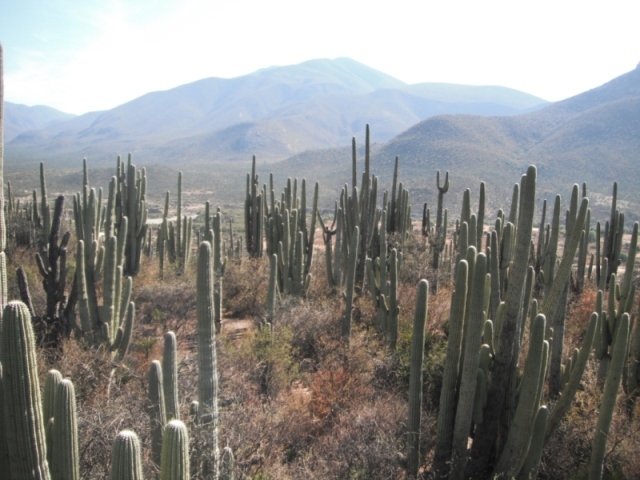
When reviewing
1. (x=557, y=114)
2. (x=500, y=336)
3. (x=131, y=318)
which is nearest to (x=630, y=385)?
(x=500, y=336)

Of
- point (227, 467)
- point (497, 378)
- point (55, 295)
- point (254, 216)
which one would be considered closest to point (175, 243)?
point (254, 216)

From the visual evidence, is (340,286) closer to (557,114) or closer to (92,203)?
(92,203)

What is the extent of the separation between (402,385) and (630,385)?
303 cm

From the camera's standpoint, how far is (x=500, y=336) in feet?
16.8

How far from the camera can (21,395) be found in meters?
2.66

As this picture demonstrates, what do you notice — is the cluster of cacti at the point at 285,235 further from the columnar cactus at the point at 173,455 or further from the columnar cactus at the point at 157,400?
the columnar cactus at the point at 173,455

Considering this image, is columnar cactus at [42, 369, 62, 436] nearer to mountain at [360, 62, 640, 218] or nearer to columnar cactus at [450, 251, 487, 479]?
columnar cactus at [450, 251, 487, 479]

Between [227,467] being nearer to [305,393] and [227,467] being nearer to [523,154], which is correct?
[305,393]

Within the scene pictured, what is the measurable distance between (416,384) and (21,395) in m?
3.82

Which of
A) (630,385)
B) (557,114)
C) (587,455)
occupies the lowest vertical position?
(587,455)

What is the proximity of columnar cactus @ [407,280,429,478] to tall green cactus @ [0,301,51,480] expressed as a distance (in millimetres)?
3624

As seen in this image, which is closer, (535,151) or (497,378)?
(497,378)

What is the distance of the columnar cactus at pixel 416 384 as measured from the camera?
518 centimetres

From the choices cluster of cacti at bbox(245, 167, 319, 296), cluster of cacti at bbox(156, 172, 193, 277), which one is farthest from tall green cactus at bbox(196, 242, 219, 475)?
cluster of cacti at bbox(156, 172, 193, 277)
